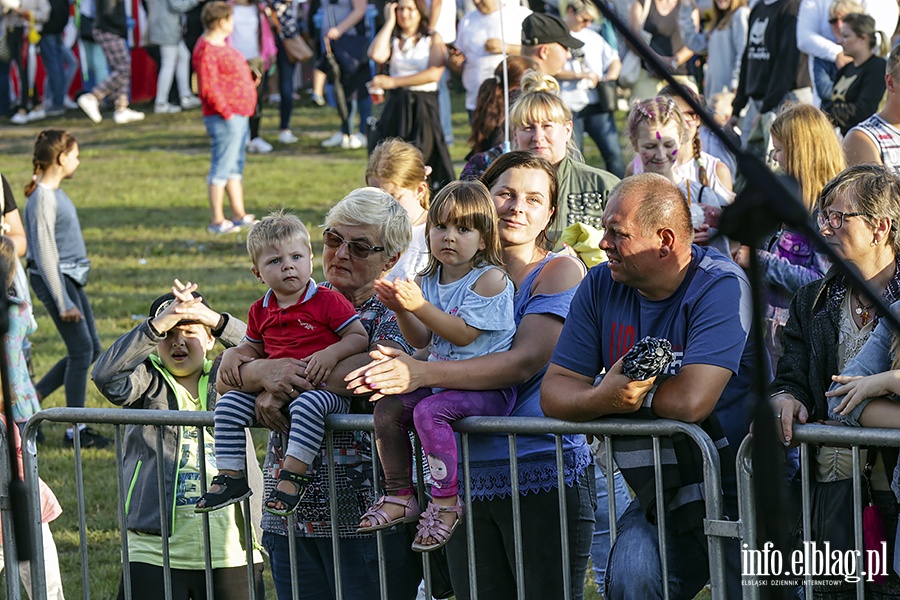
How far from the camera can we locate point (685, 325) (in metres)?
3.45

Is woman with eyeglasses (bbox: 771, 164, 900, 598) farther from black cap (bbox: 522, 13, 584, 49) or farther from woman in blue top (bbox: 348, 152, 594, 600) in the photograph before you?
black cap (bbox: 522, 13, 584, 49)

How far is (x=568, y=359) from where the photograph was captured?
11.6ft

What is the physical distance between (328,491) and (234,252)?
836cm

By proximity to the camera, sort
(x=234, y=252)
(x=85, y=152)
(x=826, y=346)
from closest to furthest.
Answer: (x=826, y=346) → (x=234, y=252) → (x=85, y=152)

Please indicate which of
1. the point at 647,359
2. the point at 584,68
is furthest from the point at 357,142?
the point at 647,359

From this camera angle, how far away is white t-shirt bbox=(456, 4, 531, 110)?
31.8 ft

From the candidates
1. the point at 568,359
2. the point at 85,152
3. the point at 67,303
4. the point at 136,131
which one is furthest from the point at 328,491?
the point at 136,131

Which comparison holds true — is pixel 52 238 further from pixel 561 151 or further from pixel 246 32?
pixel 246 32

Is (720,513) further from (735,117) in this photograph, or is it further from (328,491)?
(735,117)

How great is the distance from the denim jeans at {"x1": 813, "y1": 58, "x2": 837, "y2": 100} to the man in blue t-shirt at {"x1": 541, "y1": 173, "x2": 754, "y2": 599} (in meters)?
6.34

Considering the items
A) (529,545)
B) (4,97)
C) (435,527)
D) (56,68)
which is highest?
(56,68)

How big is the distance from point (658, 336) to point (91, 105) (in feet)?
56.3

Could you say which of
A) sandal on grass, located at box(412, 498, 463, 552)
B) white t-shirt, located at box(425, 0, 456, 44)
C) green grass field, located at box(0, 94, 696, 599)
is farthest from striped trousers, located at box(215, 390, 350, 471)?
white t-shirt, located at box(425, 0, 456, 44)

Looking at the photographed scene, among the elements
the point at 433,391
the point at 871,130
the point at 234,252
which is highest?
the point at 871,130
